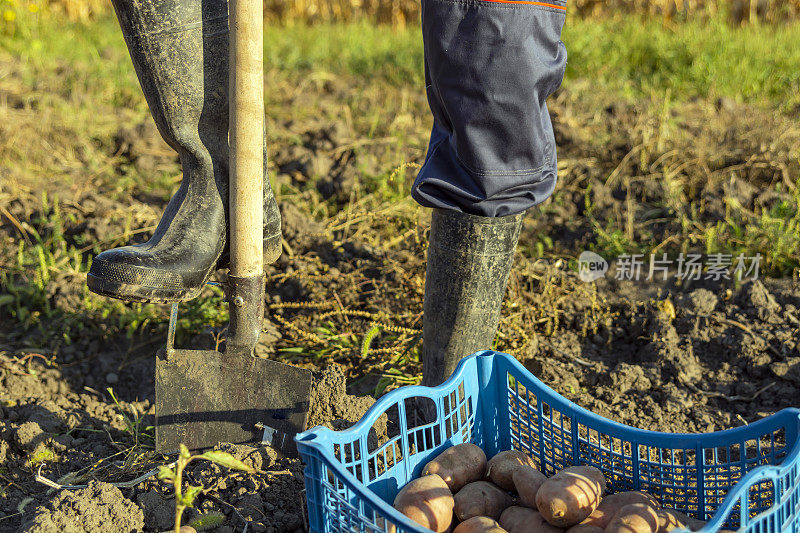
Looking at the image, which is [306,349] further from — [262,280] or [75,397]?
[75,397]

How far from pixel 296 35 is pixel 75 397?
4219mm

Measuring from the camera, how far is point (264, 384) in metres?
1.93

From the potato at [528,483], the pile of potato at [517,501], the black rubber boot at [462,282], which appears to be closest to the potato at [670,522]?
the pile of potato at [517,501]

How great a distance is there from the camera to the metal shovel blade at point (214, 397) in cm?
193

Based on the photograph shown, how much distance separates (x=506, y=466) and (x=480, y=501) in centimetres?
11

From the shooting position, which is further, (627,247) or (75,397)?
(627,247)

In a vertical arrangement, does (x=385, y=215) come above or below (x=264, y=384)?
above

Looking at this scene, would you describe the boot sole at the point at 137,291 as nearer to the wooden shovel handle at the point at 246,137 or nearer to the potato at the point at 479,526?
the wooden shovel handle at the point at 246,137

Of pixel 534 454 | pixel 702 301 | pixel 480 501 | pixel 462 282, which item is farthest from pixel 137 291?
pixel 702 301

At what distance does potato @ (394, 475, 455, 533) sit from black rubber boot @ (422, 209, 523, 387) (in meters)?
0.47

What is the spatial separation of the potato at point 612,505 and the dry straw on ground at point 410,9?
17.4 ft

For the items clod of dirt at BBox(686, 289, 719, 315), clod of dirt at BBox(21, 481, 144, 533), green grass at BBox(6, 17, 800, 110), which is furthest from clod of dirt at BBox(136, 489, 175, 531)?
green grass at BBox(6, 17, 800, 110)

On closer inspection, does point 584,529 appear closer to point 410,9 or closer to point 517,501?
point 517,501

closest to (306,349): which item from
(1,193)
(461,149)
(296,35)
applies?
(461,149)
